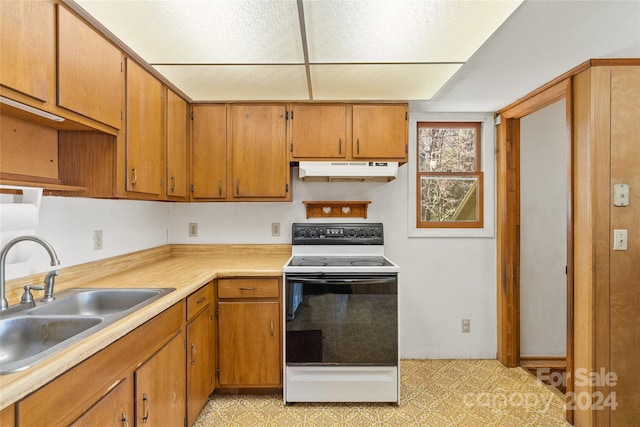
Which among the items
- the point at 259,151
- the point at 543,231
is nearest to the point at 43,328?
the point at 259,151

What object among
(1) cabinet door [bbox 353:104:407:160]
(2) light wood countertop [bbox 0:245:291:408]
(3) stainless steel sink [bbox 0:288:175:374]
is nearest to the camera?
(2) light wood countertop [bbox 0:245:291:408]

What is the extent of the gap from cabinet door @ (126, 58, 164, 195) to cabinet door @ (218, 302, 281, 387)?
0.95m

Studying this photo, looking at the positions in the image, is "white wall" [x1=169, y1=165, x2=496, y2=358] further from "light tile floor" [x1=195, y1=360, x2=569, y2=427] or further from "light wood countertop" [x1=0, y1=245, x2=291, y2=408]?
"light tile floor" [x1=195, y1=360, x2=569, y2=427]

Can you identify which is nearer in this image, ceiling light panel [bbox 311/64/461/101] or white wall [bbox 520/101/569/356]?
ceiling light panel [bbox 311/64/461/101]

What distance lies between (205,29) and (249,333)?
1.83m

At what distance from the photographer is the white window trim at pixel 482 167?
2875 millimetres

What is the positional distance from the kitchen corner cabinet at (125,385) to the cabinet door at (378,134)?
1704mm

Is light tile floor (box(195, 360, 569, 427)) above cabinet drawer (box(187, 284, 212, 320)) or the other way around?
the other way around

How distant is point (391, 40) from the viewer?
1666 millimetres

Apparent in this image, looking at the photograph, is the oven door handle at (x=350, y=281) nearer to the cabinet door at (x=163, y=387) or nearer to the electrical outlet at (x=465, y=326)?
the cabinet door at (x=163, y=387)

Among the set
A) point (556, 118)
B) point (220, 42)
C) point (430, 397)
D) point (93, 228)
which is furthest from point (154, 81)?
point (556, 118)

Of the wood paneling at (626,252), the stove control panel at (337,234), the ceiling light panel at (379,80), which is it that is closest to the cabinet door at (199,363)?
the stove control panel at (337,234)

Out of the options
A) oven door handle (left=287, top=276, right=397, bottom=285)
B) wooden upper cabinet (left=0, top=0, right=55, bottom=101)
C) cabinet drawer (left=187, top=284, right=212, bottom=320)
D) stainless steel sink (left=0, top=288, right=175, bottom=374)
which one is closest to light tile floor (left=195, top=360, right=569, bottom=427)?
cabinet drawer (left=187, top=284, right=212, bottom=320)

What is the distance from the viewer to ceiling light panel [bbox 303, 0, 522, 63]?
140cm
